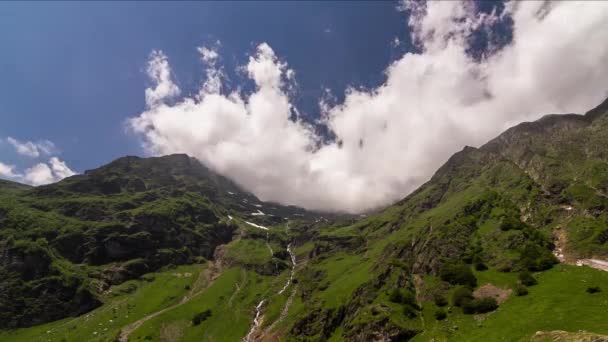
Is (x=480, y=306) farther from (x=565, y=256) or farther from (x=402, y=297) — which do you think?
(x=565, y=256)

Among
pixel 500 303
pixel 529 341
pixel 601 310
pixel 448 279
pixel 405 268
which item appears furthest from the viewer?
pixel 405 268

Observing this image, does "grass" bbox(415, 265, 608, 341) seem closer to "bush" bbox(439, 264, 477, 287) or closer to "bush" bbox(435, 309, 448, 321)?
"bush" bbox(435, 309, 448, 321)

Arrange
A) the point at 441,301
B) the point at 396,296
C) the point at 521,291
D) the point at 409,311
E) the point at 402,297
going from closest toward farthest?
the point at 521,291
the point at 441,301
the point at 409,311
the point at 402,297
the point at 396,296

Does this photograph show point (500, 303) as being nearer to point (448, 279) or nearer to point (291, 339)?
point (448, 279)

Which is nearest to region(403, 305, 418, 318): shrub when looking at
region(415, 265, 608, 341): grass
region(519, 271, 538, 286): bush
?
region(415, 265, 608, 341): grass

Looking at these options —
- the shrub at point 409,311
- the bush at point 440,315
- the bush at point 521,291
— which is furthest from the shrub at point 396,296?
the bush at point 521,291

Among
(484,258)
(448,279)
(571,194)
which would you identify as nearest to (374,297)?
(448,279)

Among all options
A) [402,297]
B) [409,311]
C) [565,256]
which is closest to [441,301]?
[409,311]
